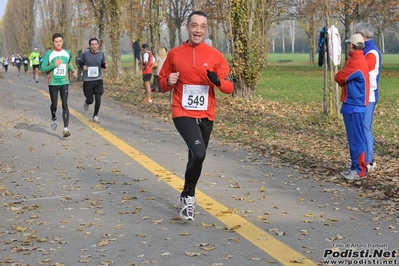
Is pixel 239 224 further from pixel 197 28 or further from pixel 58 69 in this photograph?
pixel 58 69

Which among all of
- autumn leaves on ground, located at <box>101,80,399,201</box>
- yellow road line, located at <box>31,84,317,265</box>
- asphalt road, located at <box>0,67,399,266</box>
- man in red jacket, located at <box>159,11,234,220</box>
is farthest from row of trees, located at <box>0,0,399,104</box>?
man in red jacket, located at <box>159,11,234,220</box>

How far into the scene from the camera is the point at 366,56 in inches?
388

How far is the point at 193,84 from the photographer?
7254 mm

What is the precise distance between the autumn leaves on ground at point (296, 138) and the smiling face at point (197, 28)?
2942 millimetres

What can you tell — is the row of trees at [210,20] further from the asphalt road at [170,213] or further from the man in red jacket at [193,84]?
the man in red jacket at [193,84]

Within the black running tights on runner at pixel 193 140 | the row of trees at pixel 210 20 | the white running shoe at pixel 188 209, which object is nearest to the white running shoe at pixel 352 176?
the black running tights on runner at pixel 193 140

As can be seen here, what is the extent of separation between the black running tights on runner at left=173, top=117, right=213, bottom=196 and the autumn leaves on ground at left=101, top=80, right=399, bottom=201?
2329 millimetres

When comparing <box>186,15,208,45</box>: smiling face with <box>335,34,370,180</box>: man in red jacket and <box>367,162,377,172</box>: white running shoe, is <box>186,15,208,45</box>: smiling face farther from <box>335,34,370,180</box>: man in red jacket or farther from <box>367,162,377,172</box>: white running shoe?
<box>367,162,377,172</box>: white running shoe


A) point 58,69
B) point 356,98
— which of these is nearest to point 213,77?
point 356,98

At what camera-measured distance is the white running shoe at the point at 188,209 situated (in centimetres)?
720

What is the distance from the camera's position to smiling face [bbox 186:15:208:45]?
7.11 m

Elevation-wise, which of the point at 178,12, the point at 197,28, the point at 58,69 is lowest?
the point at 58,69

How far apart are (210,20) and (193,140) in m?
39.1

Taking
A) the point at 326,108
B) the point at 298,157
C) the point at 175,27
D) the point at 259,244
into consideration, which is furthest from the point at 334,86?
the point at 175,27
